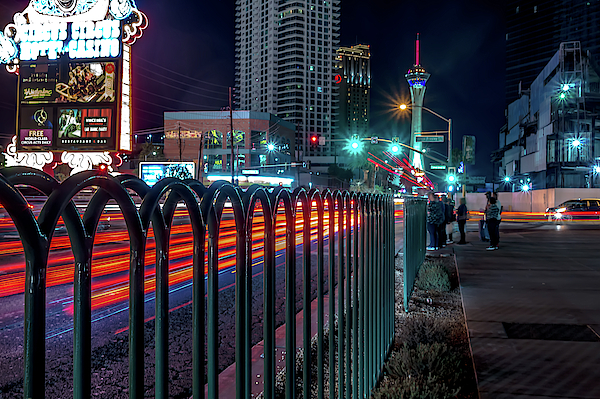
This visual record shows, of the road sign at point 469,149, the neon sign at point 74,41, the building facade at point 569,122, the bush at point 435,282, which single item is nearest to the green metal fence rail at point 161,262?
the bush at point 435,282

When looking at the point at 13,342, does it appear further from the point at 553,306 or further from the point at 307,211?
the point at 553,306

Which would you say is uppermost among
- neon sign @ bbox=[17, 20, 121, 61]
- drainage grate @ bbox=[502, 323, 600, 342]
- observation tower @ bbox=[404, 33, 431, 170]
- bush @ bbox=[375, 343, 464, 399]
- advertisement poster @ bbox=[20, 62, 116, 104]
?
observation tower @ bbox=[404, 33, 431, 170]

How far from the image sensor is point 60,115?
32312 millimetres

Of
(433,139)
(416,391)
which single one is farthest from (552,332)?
(433,139)

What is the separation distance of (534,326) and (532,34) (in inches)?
6307

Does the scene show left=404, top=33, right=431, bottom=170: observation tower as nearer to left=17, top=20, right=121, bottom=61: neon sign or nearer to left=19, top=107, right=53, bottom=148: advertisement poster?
left=17, top=20, right=121, bottom=61: neon sign

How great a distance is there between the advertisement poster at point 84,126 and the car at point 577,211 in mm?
31905

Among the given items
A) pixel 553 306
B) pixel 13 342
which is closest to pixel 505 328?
pixel 553 306

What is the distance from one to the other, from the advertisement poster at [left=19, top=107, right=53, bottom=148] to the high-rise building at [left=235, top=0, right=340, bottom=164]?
14060 centimetres

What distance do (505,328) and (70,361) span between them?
506cm

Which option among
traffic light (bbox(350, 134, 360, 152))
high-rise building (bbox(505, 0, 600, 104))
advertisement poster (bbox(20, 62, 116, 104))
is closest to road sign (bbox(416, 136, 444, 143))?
traffic light (bbox(350, 134, 360, 152))

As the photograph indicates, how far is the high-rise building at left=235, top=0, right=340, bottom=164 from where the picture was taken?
575 feet

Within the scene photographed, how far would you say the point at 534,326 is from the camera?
6.25 m

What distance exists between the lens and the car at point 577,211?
37969mm
